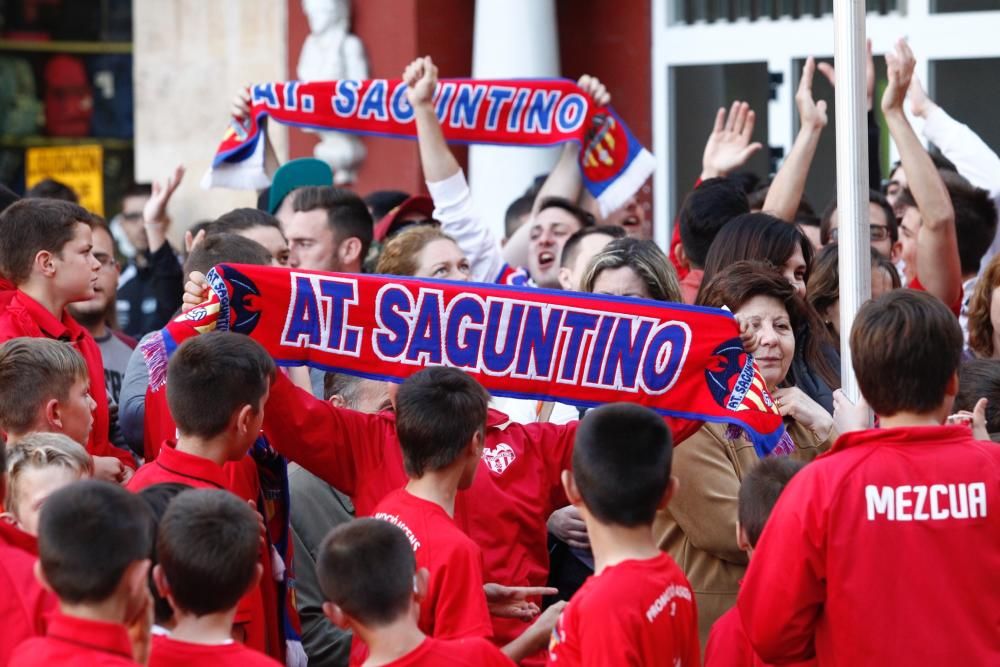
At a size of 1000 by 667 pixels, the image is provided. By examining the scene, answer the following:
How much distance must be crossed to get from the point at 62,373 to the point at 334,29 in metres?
6.01

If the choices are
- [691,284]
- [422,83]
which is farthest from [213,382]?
[422,83]

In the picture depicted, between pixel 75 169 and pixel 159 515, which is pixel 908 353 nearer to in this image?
pixel 159 515

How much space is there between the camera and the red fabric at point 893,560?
10.4 ft

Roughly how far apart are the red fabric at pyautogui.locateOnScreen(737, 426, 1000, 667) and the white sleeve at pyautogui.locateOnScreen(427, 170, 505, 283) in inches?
133

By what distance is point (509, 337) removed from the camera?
426 centimetres

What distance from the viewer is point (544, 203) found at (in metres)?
7.19

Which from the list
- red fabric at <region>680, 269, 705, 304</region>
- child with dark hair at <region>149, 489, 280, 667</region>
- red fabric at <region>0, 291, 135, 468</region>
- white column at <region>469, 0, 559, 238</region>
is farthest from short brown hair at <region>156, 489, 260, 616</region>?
white column at <region>469, 0, 559, 238</region>

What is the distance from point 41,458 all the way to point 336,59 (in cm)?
637

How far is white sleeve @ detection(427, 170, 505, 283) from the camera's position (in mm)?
6453

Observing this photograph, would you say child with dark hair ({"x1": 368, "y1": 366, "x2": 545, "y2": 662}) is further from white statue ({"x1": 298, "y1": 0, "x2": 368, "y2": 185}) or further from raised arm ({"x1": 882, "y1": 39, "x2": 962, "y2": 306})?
white statue ({"x1": 298, "y1": 0, "x2": 368, "y2": 185})

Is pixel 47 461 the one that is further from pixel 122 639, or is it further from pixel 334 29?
pixel 334 29

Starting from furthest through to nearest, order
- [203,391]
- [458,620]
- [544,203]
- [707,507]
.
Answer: [544,203] → [707,507] → [203,391] → [458,620]

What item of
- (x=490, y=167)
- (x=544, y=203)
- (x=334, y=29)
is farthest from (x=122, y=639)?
(x=334, y=29)

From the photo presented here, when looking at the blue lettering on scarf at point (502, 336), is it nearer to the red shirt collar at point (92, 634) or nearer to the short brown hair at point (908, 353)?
the short brown hair at point (908, 353)
